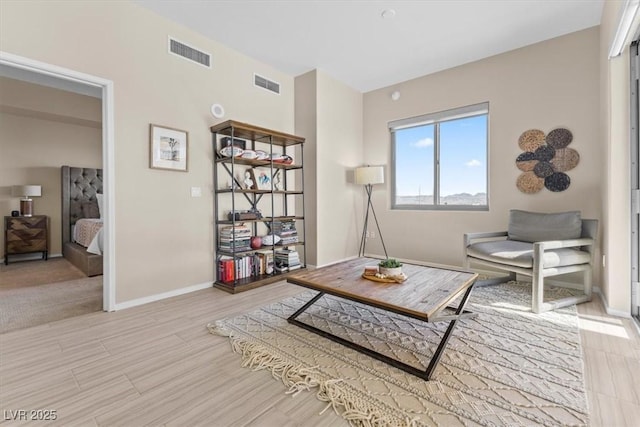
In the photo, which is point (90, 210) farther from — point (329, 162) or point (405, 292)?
point (405, 292)

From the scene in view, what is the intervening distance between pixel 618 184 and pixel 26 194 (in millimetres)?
7617

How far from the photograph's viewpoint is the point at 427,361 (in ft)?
5.86

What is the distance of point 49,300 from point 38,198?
10.8ft

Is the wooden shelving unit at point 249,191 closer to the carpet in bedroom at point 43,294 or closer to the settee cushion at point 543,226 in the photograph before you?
the carpet in bedroom at point 43,294

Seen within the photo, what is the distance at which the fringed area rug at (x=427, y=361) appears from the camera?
1.37m

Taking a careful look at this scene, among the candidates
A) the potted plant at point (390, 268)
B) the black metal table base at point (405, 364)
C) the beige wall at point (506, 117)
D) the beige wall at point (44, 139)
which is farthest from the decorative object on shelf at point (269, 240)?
the beige wall at point (44, 139)

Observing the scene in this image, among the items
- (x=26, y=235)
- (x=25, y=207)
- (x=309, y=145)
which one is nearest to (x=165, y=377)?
(x=309, y=145)

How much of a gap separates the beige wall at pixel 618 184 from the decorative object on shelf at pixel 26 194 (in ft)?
24.7

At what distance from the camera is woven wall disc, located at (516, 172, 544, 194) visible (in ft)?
Result: 11.4

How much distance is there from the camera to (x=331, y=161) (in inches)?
176

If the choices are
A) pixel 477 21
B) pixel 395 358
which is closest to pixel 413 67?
pixel 477 21

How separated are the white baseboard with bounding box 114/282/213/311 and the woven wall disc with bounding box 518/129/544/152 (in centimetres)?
409

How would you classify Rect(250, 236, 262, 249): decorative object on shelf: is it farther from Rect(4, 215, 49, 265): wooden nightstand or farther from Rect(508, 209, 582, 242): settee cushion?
Rect(4, 215, 49, 265): wooden nightstand

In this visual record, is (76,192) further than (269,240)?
Yes
